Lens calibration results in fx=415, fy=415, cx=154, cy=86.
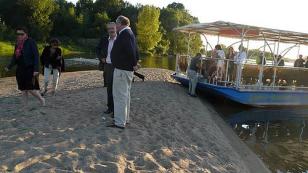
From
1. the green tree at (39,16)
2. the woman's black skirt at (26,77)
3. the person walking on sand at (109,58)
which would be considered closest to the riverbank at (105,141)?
the person walking on sand at (109,58)

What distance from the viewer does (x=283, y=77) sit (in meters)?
19.0

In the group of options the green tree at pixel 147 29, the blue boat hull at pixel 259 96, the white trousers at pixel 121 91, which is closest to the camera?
the white trousers at pixel 121 91

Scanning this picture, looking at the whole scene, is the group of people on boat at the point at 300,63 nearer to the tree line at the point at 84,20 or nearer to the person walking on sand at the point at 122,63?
the person walking on sand at the point at 122,63

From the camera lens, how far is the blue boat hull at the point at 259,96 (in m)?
17.2

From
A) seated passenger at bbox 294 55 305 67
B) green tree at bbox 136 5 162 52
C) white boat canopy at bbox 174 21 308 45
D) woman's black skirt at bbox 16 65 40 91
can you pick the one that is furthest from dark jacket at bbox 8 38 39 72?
green tree at bbox 136 5 162 52

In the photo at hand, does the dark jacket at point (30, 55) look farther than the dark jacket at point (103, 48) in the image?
No

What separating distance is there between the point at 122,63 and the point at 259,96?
1073 cm

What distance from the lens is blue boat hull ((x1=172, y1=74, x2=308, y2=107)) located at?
17.2 m

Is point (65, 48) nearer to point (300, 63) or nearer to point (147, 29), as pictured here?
point (147, 29)

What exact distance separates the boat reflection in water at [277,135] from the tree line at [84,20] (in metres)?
38.0

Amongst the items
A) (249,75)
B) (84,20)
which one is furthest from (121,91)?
(84,20)

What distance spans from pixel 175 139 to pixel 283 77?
11.6 m

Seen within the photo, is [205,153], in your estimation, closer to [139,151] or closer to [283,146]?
[139,151]

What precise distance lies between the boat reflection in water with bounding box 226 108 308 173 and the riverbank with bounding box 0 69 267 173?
77 cm
